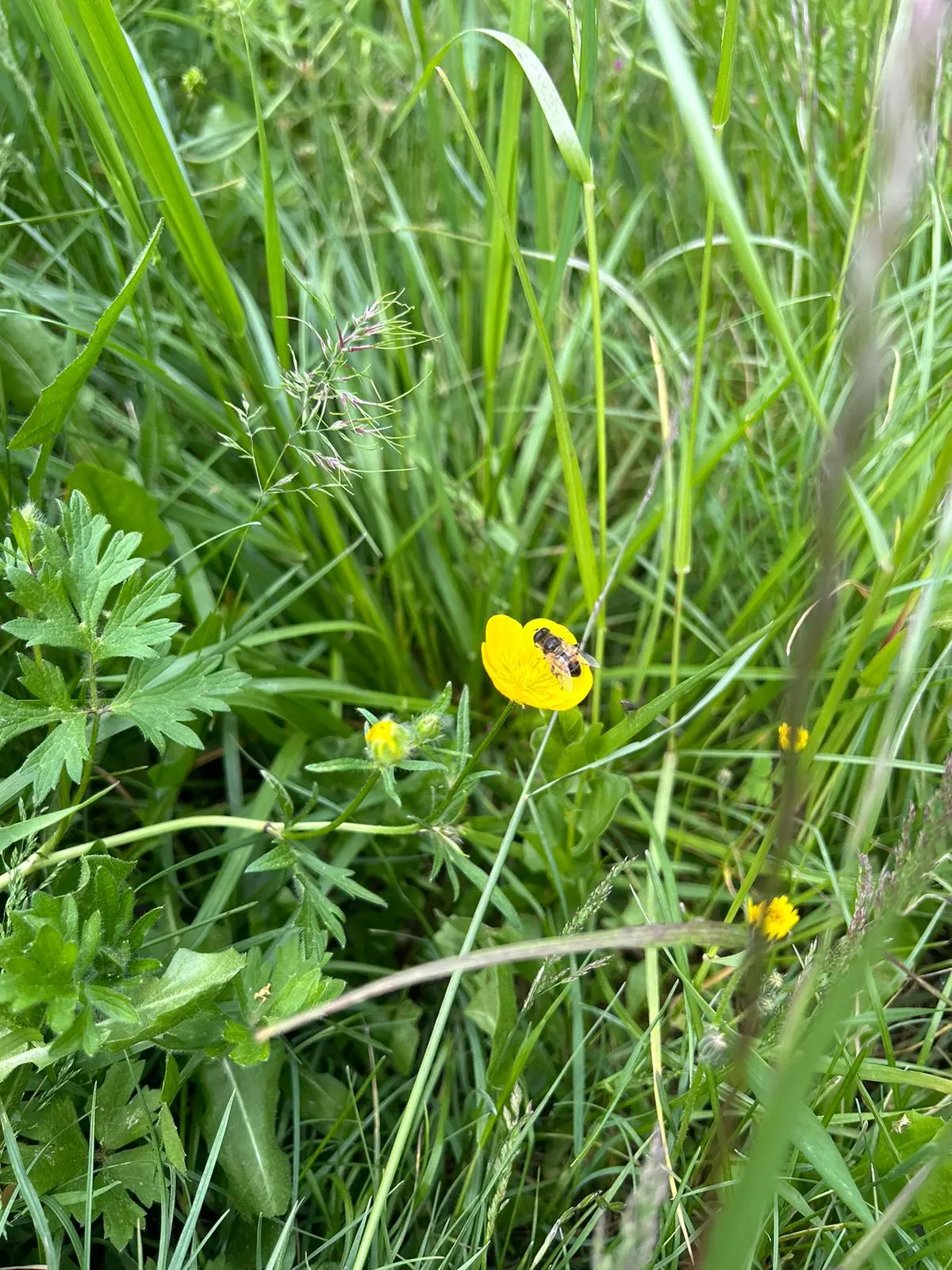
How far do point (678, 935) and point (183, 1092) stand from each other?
28.4 inches

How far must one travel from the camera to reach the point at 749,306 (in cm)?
173

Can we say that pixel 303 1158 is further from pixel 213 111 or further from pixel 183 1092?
pixel 213 111

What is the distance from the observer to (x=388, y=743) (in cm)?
83

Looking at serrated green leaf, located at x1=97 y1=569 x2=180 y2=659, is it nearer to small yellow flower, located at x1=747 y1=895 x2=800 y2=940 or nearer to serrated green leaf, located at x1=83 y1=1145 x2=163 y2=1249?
serrated green leaf, located at x1=83 y1=1145 x2=163 y2=1249

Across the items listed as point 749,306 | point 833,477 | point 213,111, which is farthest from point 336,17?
point 833,477

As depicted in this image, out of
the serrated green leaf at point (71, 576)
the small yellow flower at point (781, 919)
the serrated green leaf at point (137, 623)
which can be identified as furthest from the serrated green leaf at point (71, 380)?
the small yellow flower at point (781, 919)

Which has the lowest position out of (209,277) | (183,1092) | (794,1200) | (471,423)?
(794,1200)

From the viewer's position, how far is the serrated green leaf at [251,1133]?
0.97 m

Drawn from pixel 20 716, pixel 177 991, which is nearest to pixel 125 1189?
pixel 177 991

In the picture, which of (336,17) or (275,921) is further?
(336,17)

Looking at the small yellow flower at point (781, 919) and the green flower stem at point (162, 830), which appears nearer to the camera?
the green flower stem at point (162, 830)

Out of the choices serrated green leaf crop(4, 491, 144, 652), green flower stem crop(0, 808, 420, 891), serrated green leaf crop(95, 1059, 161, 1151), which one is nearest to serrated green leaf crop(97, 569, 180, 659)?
serrated green leaf crop(4, 491, 144, 652)

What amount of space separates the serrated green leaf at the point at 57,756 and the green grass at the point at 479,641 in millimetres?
47

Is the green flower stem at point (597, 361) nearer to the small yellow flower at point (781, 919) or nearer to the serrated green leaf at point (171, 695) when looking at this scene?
the small yellow flower at point (781, 919)
